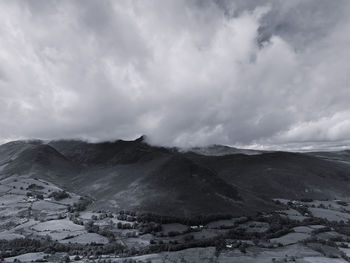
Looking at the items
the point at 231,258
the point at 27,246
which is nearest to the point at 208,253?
the point at 231,258

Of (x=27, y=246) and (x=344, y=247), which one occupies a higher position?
(x=27, y=246)

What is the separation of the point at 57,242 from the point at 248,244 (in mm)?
123583

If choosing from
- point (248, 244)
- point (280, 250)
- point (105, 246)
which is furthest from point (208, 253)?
point (105, 246)

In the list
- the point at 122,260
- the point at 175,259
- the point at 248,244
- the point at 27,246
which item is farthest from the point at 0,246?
the point at 248,244

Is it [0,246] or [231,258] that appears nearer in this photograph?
[231,258]

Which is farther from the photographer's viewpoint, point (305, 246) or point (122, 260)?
point (305, 246)

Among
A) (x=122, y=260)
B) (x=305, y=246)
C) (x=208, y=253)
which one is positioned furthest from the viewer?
(x=305, y=246)

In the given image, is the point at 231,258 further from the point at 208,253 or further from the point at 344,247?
the point at 344,247

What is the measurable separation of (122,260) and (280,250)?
9350 cm

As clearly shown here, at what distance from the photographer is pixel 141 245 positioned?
184 metres

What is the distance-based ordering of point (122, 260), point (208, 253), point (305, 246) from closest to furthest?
point (122, 260) → point (208, 253) → point (305, 246)

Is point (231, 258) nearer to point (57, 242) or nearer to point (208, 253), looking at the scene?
point (208, 253)

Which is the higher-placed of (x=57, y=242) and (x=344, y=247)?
(x=57, y=242)

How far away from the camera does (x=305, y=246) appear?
589ft
